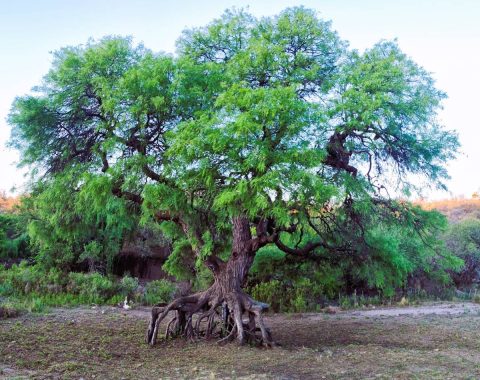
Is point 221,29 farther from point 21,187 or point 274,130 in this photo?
point 21,187

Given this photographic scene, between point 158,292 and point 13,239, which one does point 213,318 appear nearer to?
point 158,292

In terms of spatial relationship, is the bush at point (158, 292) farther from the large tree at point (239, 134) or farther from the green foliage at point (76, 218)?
the large tree at point (239, 134)

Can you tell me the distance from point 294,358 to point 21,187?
23.4 feet

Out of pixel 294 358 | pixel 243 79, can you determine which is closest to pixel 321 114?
pixel 243 79

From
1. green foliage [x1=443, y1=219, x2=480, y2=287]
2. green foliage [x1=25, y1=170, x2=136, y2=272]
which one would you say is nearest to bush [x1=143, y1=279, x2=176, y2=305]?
green foliage [x1=25, y1=170, x2=136, y2=272]

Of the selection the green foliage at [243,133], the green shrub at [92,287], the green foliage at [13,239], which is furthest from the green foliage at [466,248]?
the green foliage at [13,239]

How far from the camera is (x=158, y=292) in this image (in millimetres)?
17484

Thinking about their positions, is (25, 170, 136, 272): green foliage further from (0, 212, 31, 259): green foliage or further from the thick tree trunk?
the thick tree trunk

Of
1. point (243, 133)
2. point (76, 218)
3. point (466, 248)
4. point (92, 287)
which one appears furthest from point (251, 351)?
point (466, 248)

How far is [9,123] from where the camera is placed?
31.9 feet

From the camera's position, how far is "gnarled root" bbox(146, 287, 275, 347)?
9.61 m

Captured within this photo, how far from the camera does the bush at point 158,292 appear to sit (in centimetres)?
1680

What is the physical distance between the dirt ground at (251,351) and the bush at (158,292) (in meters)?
3.40

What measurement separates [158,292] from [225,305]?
778 cm
